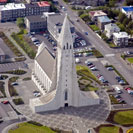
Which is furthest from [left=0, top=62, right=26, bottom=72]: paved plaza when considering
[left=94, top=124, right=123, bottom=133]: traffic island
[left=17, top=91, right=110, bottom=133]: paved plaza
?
[left=94, top=124, right=123, bottom=133]: traffic island

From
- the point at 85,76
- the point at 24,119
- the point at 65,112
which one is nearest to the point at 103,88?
the point at 85,76

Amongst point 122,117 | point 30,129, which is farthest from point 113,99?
point 30,129

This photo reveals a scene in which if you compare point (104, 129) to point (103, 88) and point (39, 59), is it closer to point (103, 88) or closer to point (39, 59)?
point (103, 88)

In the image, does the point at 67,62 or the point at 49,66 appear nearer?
the point at 67,62

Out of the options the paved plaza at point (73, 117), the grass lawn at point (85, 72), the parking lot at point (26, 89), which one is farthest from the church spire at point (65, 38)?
the grass lawn at point (85, 72)

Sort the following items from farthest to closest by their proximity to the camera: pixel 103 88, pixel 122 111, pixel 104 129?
pixel 103 88
pixel 122 111
pixel 104 129

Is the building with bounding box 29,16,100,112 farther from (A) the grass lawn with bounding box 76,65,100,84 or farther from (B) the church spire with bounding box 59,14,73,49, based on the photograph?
(A) the grass lawn with bounding box 76,65,100,84

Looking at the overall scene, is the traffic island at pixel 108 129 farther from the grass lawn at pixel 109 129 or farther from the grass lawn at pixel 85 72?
the grass lawn at pixel 85 72
